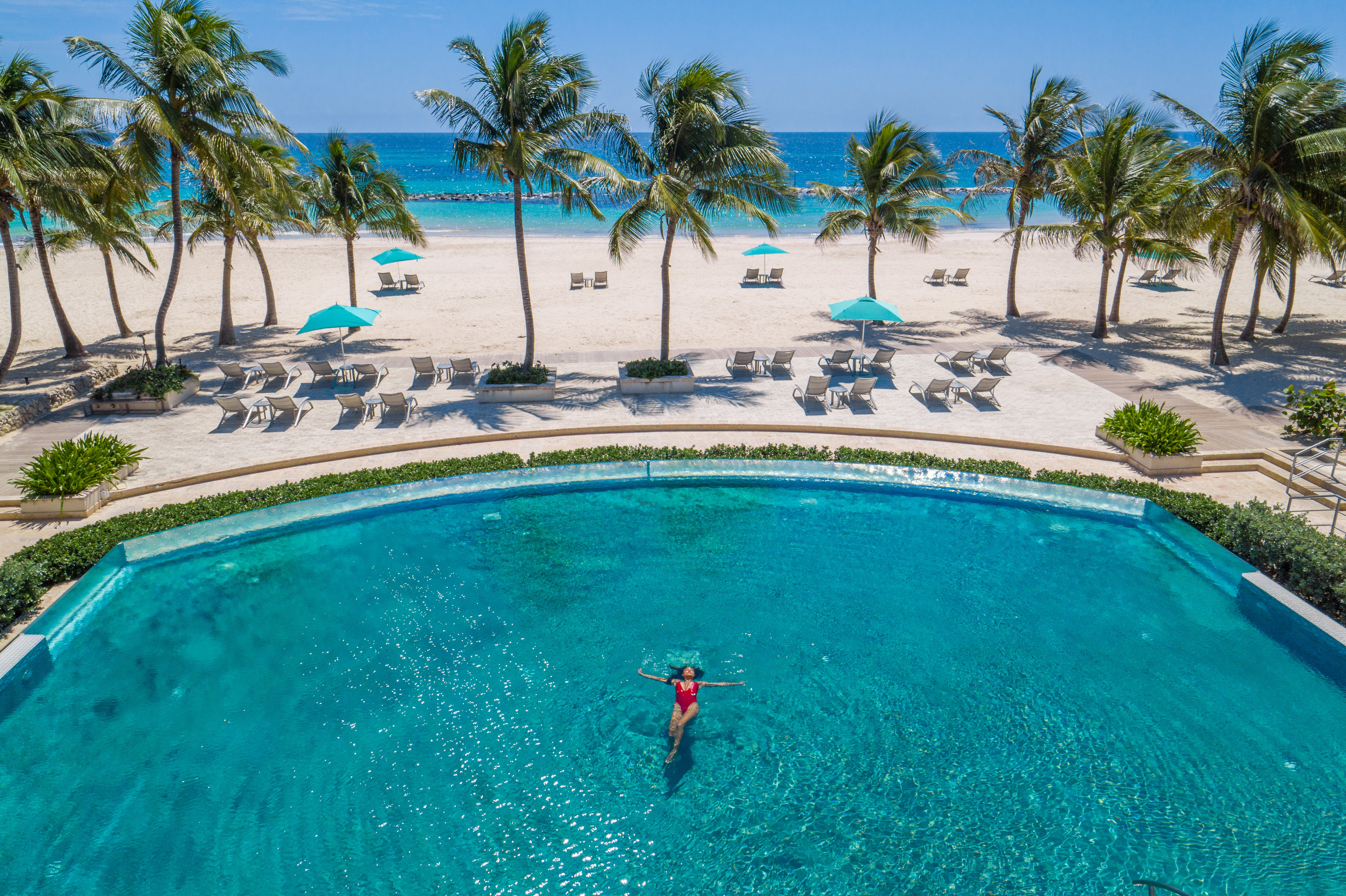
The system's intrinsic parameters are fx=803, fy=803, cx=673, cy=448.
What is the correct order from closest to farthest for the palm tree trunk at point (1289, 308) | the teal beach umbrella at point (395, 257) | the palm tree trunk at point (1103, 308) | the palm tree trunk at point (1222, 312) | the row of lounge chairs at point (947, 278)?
1. the palm tree trunk at point (1222, 312)
2. the palm tree trunk at point (1289, 308)
3. the palm tree trunk at point (1103, 308)
4. the teal beach umbrella at point (395, 257)
5. the row of lounge chairs at point (947, 278)

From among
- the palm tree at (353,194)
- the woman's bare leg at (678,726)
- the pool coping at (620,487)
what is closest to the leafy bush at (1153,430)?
the pool coping at (620,487)

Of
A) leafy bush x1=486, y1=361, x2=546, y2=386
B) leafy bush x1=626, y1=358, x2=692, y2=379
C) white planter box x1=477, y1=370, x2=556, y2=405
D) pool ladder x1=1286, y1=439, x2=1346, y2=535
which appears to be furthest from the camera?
leafy bush x1=626, y1=358, x2=692, y2=379

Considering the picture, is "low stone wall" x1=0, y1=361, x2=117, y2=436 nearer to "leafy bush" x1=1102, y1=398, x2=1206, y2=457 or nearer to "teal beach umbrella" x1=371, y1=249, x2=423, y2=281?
"teal beach umbrella" x1=371, y1=249, x2=423, y2=281

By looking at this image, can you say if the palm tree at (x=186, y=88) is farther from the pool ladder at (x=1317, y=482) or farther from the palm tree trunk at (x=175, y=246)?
the pool ladder at (x=1317, y=482)

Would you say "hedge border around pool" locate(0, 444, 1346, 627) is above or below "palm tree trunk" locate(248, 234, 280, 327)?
below

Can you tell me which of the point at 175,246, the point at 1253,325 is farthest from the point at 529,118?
the point at 1253,325

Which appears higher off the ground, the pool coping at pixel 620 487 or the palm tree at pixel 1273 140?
the palm tree at pixel 1273 140

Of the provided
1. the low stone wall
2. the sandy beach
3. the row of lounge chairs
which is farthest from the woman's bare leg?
the row of lounge chairs

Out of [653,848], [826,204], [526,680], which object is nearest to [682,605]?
[526,680]
